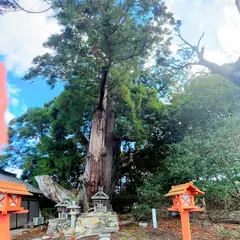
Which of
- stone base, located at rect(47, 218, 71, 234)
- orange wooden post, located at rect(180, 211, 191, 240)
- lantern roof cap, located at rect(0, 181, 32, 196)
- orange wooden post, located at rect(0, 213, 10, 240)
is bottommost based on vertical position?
stone base, located at rect(47, 218, 71, 234)

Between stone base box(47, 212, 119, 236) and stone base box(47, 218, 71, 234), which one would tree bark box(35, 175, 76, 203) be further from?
stone base box(47, 212, 119, 236)

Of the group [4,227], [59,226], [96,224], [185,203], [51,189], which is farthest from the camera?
[51,189]

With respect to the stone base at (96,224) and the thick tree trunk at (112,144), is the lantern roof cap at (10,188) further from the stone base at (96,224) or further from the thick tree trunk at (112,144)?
the thick tree trunk at (112,144)

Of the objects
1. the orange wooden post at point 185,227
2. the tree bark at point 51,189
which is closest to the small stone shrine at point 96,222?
the tree bark at point 51,189

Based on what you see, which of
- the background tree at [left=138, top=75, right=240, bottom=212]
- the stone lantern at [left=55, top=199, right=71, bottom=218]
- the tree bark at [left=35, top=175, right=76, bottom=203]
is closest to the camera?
the background tree at [left=138, top=75, right=240, bottom=212]

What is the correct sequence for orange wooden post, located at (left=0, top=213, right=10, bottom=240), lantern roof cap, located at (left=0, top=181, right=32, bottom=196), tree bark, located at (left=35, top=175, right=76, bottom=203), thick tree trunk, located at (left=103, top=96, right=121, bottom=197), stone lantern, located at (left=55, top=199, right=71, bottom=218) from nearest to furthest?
orange wooden post, located at (left=0, top=213, right=10, bottom=240)
lantern roof cap, located at (left=0, top=181, right=32, bottom=196)
stone lantern, located at (left=55, top=199, right=71, bottom=218)
tree bark, located at (left=35, top=175, right=76, bottom=203)
thick tree trunk, located at (left=103, top=96, right=121, bottom=197)

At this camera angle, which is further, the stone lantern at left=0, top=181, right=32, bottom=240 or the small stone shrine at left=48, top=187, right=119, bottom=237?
the small stone shrine at left=48, top=187, right=119, bottom=237

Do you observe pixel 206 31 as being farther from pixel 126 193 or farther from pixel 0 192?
pixel 126 193

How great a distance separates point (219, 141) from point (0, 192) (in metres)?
6.10

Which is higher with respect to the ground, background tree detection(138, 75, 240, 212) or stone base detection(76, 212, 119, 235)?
background tree detection(138, 75, 240, 212)

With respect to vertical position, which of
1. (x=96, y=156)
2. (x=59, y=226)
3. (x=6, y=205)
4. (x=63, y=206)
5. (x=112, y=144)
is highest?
(x=112, y=144)

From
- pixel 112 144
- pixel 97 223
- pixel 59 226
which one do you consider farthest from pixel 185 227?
pixel 112 144

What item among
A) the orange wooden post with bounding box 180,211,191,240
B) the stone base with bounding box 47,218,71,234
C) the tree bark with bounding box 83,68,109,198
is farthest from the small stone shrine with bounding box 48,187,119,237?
the orange wooden post with bounding box 180,211,191,240

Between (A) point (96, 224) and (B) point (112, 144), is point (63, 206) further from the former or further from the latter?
(B) point (112, 144)
